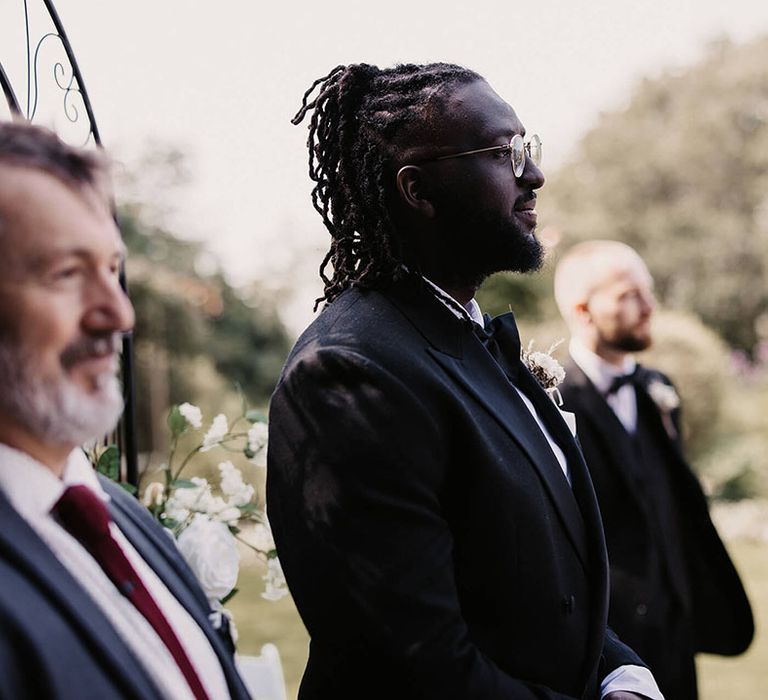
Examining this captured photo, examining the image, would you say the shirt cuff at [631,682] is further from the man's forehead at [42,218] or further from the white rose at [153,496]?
the man's forehead at [42,218]

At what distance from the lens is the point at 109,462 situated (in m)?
2.92

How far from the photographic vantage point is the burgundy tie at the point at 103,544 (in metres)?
1.63

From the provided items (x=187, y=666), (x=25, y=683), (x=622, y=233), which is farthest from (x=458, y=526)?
(x=622, y=233)

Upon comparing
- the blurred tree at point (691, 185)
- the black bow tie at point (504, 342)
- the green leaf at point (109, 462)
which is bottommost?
the green leaf at point (109, 462)

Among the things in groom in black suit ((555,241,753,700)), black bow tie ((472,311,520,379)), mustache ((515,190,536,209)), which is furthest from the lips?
groom in black suit ((555,241,753,700))

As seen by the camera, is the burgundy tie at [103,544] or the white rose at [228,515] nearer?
the burgundy tie at [103,544]

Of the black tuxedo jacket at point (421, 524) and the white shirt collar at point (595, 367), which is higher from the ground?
the white shirt collar at point (595, 367)

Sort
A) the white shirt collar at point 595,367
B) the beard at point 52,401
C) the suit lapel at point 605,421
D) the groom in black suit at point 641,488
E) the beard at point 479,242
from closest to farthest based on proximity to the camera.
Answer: the beard at point 52,401, the beard at point 479,242, the groom in black suit at point 641,488, the suit lapel at point 605,421, the white shirt collar at point 595,367

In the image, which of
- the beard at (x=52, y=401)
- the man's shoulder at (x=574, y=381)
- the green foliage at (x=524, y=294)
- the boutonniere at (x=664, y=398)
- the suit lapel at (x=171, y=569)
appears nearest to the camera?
the beard at (x=52, y=401)

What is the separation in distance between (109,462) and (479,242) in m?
1.22

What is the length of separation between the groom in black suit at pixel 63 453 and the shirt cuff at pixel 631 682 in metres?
1.09

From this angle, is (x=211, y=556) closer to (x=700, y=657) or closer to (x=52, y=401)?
(x=52, y=401)

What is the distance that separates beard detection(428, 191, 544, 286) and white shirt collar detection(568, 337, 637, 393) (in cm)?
264

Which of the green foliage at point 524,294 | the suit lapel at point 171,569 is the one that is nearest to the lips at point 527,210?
the suit lapel at point 171,569
